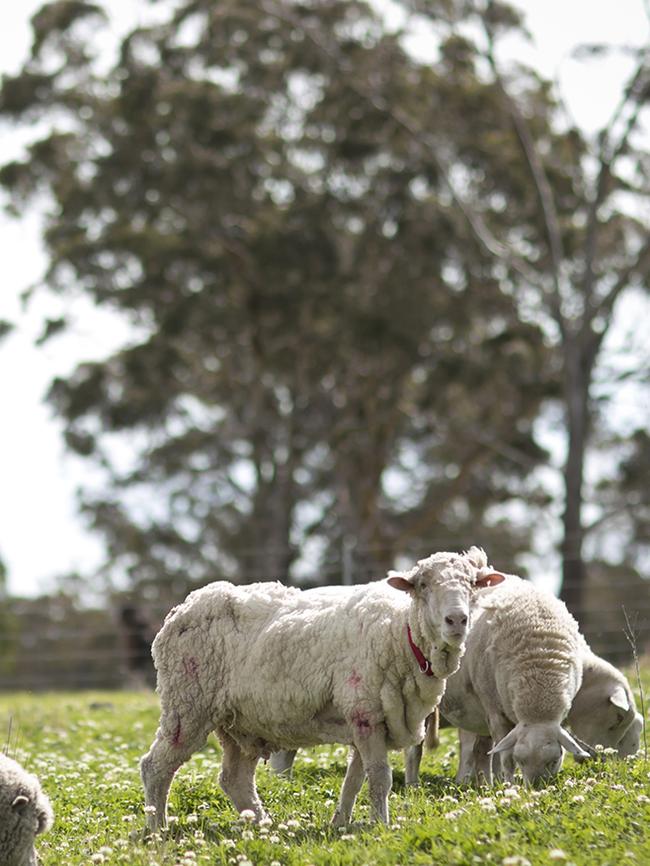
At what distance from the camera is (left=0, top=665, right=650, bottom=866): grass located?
18.0ft

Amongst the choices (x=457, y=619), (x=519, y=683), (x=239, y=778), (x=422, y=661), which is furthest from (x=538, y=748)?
(x=239, y=778)

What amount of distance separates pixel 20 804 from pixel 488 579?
253 centimetres

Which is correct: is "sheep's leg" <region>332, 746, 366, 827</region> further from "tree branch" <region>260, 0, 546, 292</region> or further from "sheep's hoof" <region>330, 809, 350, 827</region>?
"tree branch" <region>260, 0, 546, 292</region>

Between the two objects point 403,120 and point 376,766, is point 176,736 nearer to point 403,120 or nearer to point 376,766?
point 376,766

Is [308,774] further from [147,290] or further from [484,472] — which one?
[484,472]

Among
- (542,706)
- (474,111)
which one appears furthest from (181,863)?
(474,111)

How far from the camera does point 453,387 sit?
27.3 meters

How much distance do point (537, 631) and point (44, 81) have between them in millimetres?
21914

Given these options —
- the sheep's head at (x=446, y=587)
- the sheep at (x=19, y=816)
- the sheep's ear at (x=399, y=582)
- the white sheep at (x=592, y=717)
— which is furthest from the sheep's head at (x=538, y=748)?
the sheep at (x=19, y=816)

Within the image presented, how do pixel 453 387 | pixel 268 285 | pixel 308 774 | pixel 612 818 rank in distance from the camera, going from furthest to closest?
pixel 453 387 < pixel 268 285 < pixel 308 774 < pixel 612 818

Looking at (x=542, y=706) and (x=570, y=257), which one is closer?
(x=542, y=706)

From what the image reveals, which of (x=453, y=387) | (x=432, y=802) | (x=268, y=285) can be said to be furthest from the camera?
(x=453, y=387)

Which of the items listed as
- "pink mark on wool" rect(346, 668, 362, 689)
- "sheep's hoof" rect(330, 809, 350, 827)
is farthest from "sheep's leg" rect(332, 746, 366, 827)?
"pink mark on wool" rect(346, 668, 362, 689)

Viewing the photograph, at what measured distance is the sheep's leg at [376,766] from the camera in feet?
21.2
